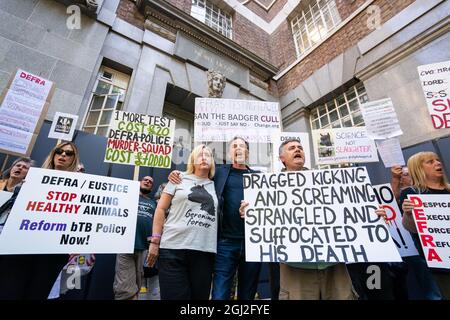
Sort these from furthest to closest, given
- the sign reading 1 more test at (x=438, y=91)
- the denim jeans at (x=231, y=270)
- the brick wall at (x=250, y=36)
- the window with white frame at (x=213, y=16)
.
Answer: the brick wall at (x=250, y=36) < the window with white frame at (x=213, y=16) < the sign reading 1 more test at (x=438, y=91) < the denim jeans at (x=231, y=270)

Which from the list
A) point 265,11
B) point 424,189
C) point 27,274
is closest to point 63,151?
point 27,274

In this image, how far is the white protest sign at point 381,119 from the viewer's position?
3565 millimetres

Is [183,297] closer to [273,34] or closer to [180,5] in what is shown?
[180,5]

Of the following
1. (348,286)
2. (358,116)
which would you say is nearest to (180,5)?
(358,116)

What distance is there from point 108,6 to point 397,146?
7.25m

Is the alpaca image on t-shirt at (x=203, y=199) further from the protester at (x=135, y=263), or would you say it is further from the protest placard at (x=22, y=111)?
the protest placard at (x=22, y=111)

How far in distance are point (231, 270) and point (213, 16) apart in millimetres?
9465

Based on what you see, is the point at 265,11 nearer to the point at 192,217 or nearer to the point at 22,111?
the point at 22,111

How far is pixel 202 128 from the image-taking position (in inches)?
151

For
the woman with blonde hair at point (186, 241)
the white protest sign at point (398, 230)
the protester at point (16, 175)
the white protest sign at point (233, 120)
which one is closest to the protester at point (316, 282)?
the woman with blonde hair at point (186, 241)

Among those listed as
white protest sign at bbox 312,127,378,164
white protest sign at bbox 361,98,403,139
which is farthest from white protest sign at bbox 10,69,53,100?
white protest sign at bbox 361,98,403,139

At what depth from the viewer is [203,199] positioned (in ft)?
6.89

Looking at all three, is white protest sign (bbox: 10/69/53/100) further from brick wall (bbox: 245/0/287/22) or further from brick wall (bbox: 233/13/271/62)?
brick wall (bbox: 245/0/287/22)

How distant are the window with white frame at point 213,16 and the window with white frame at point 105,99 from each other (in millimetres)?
4237
